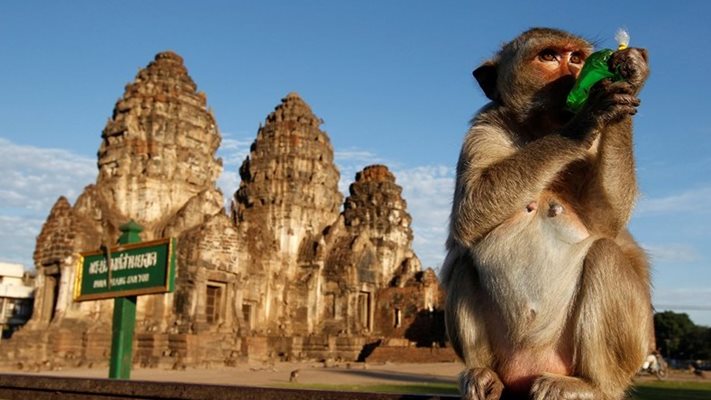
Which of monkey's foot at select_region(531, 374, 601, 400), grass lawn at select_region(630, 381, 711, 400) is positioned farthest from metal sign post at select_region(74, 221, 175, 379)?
grass lawn at select_region(630, 381, 711, 400)

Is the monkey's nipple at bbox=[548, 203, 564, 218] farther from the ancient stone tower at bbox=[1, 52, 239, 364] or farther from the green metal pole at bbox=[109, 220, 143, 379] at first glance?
the ancient stone tower at bbox=[1, 52, 239, 364]

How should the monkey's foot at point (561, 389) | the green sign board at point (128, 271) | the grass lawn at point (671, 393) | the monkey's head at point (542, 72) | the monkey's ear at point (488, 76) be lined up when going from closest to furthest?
the monkey's foot at point (561, 389), the monkey's head at point (542, 72), the monkey's ear at point (488, 76), the green sign board at point (128, 271), the grass lawn at point (671, 393)

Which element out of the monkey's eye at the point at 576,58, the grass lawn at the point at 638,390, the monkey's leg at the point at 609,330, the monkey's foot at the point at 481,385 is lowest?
the grass lawn at the point at 638,390

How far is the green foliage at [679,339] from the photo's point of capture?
62.2 m

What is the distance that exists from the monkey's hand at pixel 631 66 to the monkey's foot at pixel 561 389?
1.02 metres

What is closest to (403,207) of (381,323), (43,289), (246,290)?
(381,323)

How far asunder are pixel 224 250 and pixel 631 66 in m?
29.2

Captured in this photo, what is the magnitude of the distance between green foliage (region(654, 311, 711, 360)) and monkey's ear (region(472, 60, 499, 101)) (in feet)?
216

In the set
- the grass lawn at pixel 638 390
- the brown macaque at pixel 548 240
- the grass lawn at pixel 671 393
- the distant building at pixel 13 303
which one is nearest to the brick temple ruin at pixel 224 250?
the grass lawn at pixel 638 390

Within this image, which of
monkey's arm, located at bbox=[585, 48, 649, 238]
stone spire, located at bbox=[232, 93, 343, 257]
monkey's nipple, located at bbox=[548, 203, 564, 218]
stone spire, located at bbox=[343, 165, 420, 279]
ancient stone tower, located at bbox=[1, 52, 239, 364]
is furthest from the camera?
stone spire, located at bbox=[343, 165, 420, 279]

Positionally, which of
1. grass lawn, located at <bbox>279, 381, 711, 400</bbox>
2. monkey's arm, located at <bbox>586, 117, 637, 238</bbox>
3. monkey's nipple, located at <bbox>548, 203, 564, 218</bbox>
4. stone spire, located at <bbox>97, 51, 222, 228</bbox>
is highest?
stone spire, located at <bbox>97, 51, 222, 228</bbox>

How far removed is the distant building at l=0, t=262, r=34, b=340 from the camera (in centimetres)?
4312

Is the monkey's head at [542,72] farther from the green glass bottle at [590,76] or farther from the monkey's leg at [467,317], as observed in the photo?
the monkey's leg at [467,317]

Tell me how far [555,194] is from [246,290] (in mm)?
32830
